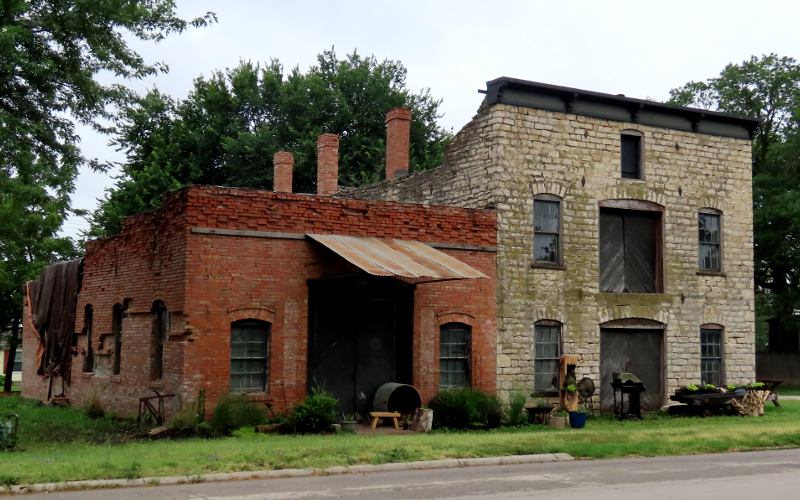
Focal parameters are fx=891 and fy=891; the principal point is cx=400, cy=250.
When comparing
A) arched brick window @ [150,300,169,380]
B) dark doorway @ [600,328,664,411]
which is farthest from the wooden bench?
dark doorway @ [600,328,664,411]

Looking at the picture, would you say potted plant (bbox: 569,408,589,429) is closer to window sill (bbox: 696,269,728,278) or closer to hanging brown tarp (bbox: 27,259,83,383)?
window sill (bbox: 696,269,728,278)

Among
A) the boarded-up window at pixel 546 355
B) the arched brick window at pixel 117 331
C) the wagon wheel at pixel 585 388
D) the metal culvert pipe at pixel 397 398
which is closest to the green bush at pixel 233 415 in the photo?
the metal culvert pipe at pixel 397 398

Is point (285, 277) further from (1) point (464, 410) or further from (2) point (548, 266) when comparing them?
(2) point (548, 266)

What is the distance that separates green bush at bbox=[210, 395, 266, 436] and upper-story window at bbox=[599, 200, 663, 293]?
10.0 m

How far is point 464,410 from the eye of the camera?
1920cm

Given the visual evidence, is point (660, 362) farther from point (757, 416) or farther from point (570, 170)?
point (570, 170)

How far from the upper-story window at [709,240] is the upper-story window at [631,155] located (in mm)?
2321

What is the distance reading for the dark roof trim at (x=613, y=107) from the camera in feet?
72.0

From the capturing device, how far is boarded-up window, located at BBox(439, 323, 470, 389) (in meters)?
20.5

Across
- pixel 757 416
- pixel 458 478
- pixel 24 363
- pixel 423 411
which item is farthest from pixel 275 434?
pixel 24 363

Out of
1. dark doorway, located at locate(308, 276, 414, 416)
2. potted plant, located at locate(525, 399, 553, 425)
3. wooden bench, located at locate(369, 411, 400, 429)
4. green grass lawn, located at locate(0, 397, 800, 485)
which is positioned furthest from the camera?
potted plant, located at locate(525, 399, 553, 425)

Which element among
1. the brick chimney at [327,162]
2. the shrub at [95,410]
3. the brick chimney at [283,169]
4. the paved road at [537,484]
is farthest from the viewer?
the brick chimney at [283,169]

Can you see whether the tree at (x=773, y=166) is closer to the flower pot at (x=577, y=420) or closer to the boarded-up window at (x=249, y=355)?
the flower pot at (x=577, y=420)

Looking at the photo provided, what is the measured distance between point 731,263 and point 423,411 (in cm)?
1108
